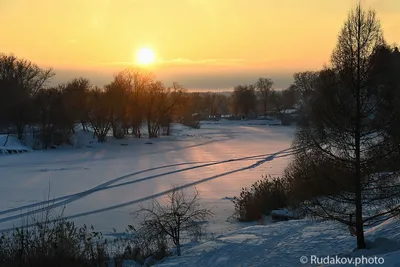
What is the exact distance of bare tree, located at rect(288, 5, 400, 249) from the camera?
7.71 metres

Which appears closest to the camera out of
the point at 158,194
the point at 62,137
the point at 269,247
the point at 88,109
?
the point at 269,247

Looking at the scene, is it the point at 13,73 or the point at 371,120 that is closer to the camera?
the point at 371,120

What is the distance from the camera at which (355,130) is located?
7805 mm

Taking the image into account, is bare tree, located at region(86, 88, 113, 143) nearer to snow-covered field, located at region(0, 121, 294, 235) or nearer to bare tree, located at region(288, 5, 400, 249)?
snow-covered field, located at region(0, 121, 294, 235)

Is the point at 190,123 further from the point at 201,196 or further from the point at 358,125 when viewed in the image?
the point at 358,125

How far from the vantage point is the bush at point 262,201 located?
15.6m

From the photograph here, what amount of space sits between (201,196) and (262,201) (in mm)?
3336

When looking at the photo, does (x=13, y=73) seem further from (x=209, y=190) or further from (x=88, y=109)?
(x=209, y=190)

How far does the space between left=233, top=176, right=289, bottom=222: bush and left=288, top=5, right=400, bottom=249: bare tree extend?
7.39m

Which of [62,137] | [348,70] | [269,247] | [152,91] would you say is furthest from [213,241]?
[152,91]

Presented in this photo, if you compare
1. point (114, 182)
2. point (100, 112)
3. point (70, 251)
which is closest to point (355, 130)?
point (70, 251)

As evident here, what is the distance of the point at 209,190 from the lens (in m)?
21.0

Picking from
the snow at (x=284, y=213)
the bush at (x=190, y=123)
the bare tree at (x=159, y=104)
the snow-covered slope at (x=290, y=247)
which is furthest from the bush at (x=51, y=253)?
the bush at (x=190, y=123)

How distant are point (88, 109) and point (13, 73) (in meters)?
17.6
